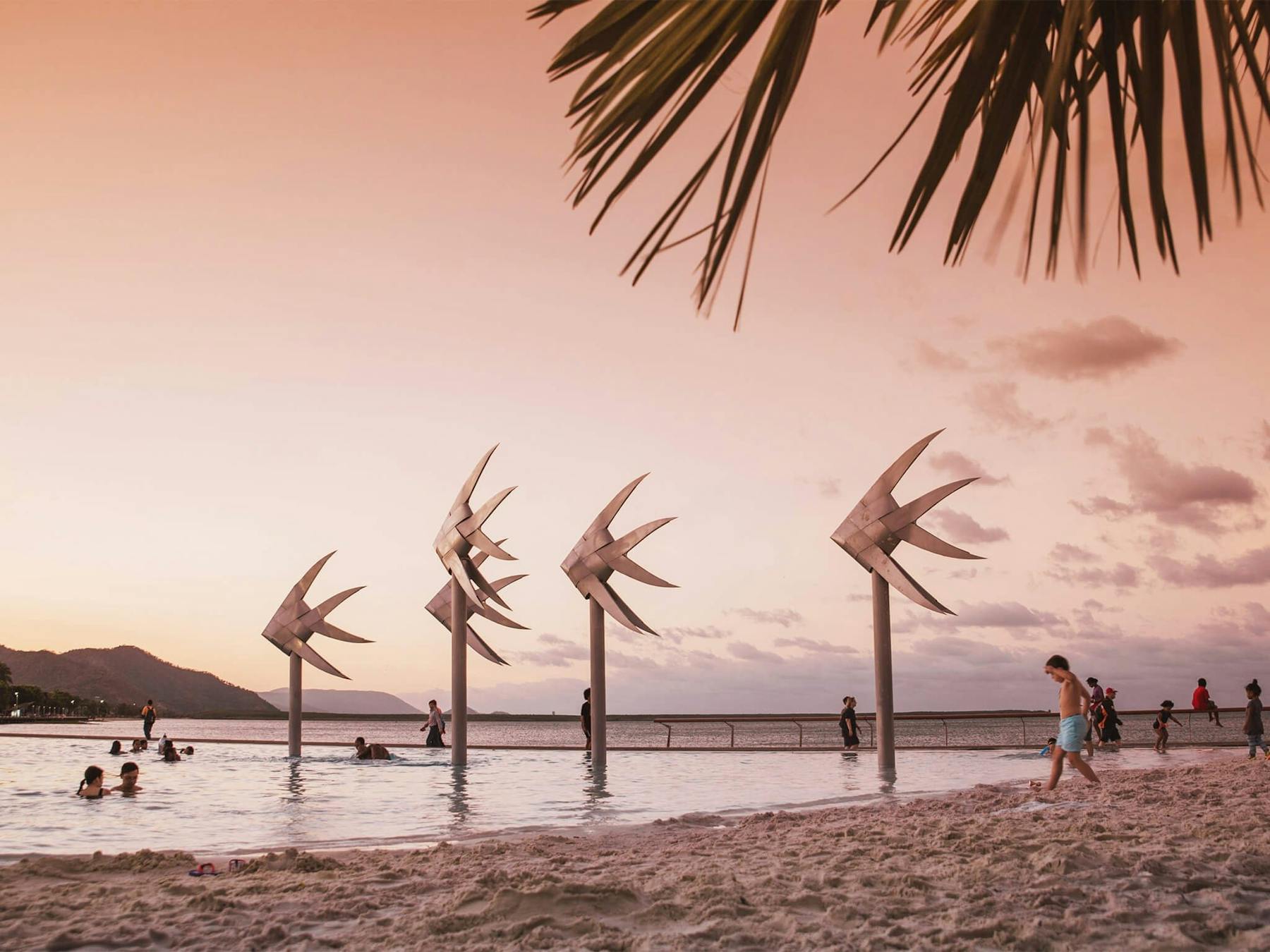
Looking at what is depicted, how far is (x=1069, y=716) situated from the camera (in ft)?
45.0

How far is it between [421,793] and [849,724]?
Result: 14.2 metres

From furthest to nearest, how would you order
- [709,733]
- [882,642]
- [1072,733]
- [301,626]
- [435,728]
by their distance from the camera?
1. [709,733]
2. [435,728]
3. [301,626]
4. [882,642]
5. [1072,733]

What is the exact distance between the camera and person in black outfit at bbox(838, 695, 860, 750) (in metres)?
27.2

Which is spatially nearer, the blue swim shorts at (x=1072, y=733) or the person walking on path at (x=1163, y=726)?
the blue swim shorts at (x=1072, y=733)

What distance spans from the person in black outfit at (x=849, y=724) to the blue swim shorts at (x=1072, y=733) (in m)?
13.6

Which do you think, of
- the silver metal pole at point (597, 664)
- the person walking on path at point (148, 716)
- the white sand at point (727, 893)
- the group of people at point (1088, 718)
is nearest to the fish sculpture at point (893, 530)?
the group of people at point (1088, 718)

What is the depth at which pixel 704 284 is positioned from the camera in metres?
2.44

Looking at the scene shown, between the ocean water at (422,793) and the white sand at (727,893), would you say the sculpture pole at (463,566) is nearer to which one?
the ocean water at (422,793)

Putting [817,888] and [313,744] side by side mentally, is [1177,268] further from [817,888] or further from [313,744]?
[313,744]

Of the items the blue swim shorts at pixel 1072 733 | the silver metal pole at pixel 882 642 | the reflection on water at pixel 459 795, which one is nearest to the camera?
the reflection on water at pixel 459 795

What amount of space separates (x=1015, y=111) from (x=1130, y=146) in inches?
49.7

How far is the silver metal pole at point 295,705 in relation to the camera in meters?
26.9

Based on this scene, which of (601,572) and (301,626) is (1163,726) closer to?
(601,572)

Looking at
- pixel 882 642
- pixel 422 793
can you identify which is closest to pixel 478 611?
pixel 422 793
